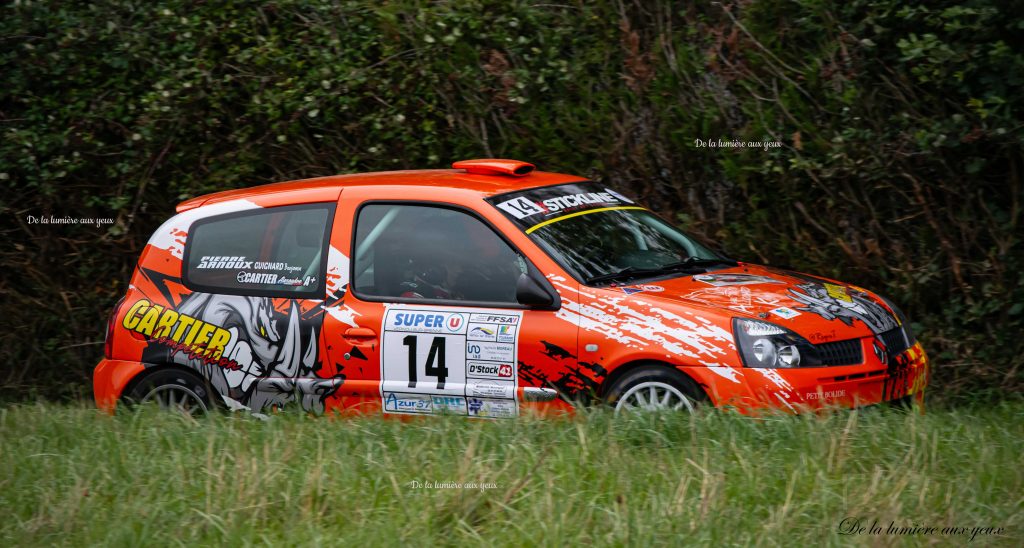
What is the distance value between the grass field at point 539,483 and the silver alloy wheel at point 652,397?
28 cm

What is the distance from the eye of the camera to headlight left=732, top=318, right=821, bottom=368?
532 centimetres

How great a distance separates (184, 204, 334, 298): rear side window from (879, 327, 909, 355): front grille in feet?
10.2

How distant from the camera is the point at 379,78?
9344 mm

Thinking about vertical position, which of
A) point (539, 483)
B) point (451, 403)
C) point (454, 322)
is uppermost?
point (454, 322)

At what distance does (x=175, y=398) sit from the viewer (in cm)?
652

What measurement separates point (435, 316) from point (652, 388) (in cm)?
125

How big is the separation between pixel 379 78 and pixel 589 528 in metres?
5.96

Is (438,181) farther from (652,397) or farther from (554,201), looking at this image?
(652,397)

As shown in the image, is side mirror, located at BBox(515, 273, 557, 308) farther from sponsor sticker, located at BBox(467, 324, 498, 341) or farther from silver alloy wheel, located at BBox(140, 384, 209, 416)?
silver alloy wheel, located at BBox(140, 384, 209, 416)

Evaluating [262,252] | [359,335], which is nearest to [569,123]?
[262,252]

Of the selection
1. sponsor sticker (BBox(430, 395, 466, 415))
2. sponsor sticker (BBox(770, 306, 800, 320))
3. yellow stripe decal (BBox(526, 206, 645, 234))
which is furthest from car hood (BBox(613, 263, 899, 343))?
sponsor sticker (BBox(430, 395, 466, 415))

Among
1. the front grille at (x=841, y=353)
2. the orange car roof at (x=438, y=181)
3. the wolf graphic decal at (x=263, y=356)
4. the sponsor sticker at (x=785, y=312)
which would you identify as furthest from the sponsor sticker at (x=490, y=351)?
the front grille at (x=841, y=353)

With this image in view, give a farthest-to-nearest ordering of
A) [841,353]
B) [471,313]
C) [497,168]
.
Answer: [497,168]
[471,313]
[841,353]

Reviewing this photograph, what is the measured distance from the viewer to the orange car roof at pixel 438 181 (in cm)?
638
